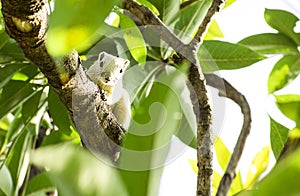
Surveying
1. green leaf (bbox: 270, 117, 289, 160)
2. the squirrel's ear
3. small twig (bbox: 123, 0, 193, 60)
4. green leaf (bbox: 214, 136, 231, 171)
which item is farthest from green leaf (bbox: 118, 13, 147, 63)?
green leaf (bbox: 214, 136, 231, 171)

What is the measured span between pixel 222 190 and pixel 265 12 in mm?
540

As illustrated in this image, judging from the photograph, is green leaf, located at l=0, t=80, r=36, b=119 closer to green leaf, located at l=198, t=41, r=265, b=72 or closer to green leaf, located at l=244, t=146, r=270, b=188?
green leaf, located at l=198, t=41, r=265, b=72

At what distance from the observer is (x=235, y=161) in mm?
696

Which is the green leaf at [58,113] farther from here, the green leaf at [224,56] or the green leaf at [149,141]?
the green leaf at [149,141]

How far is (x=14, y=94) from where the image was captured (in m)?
0.99

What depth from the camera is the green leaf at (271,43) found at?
3.41 ft

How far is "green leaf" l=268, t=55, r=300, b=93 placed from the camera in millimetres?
976

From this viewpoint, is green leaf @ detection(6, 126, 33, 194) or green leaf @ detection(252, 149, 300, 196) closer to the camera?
green leaf @ detection(252, 149, 300, 196)

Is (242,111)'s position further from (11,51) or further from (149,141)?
(149,141)

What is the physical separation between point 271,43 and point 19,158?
1.79ft

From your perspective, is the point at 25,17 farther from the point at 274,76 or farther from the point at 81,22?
the point at 274,76

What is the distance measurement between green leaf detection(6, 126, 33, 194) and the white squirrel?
0.74 ft

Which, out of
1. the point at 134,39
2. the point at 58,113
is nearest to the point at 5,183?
the point at 58,113

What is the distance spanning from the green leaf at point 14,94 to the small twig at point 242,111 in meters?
0.34
